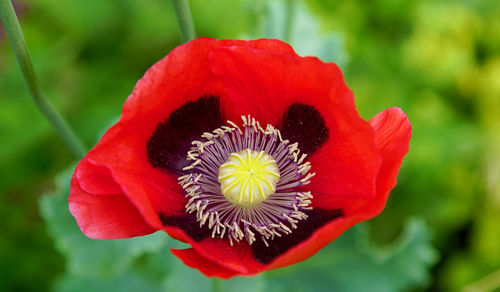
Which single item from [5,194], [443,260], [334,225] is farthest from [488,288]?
[5,194]

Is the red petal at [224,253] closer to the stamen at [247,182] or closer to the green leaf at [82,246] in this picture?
the stamen at [247,182]

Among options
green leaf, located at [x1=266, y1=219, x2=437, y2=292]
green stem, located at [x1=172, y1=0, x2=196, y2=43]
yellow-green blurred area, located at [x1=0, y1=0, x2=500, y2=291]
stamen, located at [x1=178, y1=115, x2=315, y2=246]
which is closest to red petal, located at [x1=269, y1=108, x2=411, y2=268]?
stamen, located at [x1=178, y1=115, x2=315, y2=246]

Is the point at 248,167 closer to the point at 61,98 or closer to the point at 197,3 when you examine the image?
the point at 61,98

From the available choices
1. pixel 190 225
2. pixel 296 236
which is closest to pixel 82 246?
pixel 190 225

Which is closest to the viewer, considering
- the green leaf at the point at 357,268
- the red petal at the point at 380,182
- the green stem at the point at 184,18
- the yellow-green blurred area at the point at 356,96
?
the red petal at the point at 380,182

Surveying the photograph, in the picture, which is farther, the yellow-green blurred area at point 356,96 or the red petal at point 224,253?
the yellow-green blurred area at point 356,96

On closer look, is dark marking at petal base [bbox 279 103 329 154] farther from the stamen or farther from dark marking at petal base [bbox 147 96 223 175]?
dark marking at petal base [bbox 147 96 223 175]

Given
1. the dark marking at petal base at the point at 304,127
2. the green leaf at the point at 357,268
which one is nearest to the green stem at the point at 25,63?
the dark marking at petal base at the point at 304,127
